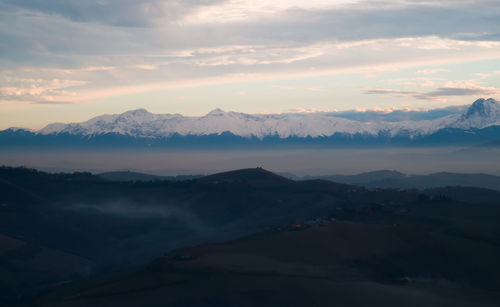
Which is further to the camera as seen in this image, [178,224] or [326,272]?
[178,224]

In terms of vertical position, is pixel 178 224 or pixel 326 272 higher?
pixel 326 272

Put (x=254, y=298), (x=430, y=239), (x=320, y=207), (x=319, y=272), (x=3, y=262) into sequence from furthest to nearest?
(x=320, y=207), (x=3, y=262), (x=430, y=239), (x=319, y=272), (x=254, y=298)

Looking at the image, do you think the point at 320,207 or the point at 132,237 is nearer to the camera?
the point at 132,237

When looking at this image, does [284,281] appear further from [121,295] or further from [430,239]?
[430,239]

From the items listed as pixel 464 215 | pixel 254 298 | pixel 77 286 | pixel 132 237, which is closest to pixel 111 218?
pixel 132 237

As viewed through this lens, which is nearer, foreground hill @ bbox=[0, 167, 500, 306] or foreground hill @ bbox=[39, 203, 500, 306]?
foreground hill @ bbox=[39, 203, 500, 306]

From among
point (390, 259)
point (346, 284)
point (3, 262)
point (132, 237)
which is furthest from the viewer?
point (132, 237)

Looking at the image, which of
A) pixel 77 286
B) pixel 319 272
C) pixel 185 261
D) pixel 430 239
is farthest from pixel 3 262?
pixel 430 239

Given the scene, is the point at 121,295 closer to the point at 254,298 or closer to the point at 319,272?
the point at 254,298

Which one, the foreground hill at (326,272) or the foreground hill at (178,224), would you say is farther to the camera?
the foreground hill at (178,224)
